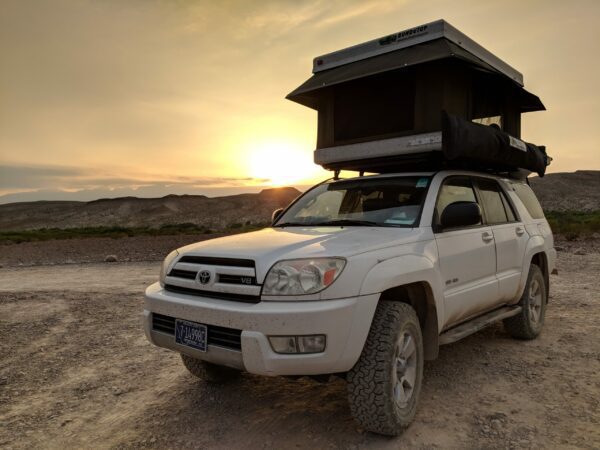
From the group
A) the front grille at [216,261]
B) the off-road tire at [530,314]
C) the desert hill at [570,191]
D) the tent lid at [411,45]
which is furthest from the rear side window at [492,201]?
the desert hill at [570,191]

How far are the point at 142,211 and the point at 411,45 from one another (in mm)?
79353

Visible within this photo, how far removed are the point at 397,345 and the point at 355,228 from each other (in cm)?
100

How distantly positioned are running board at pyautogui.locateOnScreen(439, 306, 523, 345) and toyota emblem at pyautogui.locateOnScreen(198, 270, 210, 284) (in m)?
1.88

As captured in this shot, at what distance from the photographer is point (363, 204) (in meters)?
4.24

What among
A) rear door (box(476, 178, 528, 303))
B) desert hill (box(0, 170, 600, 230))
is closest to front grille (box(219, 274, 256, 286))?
rear door (box(476, 178, 528, 303))

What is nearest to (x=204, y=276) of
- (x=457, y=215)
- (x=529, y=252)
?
(x=457, y=215)

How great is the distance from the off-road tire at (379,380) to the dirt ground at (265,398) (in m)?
0.16

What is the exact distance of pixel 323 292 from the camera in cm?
279

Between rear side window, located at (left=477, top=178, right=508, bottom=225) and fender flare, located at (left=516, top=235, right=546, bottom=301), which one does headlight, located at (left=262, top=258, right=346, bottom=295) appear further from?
fender flare, located at (left=516, top=235, right=546, bottom=301)

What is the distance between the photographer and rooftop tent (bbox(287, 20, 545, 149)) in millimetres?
4570

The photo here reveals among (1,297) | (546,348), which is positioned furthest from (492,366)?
(1,297)

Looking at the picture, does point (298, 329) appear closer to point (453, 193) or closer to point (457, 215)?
point (457, 215)

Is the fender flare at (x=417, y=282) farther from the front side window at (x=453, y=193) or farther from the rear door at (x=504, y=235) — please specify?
the rear door at (x=504, y=235)

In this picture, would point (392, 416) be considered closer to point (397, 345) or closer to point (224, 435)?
point (397, 345)
